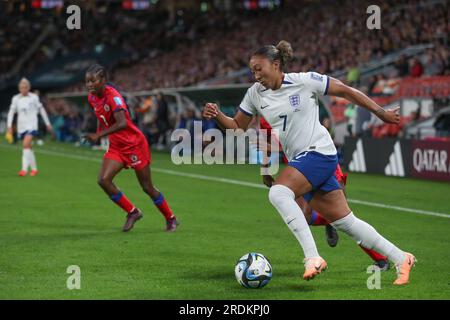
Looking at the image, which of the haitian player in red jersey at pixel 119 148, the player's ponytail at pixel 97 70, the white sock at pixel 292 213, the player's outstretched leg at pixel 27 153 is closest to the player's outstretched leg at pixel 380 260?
the white sock at pixel 292 213

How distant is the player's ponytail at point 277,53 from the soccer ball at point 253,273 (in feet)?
5.82

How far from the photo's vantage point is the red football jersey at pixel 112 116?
12.2 meters

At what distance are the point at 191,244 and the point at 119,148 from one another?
81.8 inches

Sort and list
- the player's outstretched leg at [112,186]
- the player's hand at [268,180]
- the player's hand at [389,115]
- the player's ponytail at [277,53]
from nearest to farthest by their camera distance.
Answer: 1. the player's hand at [389,115]
2. the player's ponytail at [277,53]
3. the player's hand at [268,180]
4. the player's outstretched leg at [112,186]

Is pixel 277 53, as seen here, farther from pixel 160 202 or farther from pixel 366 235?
pixel 160 202

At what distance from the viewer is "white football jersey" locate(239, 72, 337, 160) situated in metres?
8.16

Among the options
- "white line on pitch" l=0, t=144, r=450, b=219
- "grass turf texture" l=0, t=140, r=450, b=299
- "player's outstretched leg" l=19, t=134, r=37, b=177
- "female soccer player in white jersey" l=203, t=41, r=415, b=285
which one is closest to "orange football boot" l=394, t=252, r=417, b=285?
"female soccer player in white jersey" l=203, t=41, r=415, b=285

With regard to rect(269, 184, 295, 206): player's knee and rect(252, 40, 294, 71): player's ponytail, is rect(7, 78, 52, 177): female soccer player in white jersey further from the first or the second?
rect(269, 184, 295, 206): player's knee

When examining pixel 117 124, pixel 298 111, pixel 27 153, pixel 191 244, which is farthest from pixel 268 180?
pixel 27 153

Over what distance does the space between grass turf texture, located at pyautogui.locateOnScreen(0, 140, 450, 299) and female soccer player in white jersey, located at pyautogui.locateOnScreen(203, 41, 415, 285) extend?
50cm

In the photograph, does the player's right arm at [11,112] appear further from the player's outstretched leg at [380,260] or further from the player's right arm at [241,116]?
the player's outstretched leg at [380,260]

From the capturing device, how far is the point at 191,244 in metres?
11.1

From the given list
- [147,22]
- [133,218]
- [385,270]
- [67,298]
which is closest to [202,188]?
[133,218]

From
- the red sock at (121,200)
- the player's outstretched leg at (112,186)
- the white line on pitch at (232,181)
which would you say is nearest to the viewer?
the player's outstretched leg at (112,186)
